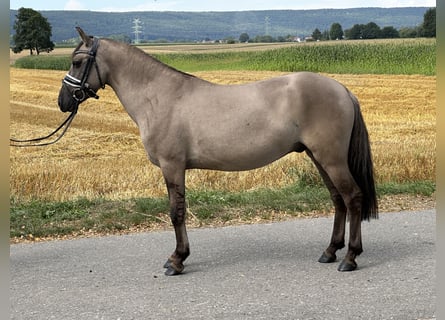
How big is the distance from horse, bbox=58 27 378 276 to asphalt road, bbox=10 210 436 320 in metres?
0.34

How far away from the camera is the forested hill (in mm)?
84938

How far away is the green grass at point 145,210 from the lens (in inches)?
293

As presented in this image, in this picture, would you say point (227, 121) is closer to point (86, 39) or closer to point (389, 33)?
point (86, 39)

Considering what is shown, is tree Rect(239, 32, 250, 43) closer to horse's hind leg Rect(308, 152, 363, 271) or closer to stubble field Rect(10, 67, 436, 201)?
stubble field Rect(10, 67, 436, 201)

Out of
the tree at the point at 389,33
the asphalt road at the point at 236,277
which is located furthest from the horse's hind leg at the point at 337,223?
the tree at the point at 389,33

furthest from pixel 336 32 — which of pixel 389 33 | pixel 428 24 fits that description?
pixel 428 24

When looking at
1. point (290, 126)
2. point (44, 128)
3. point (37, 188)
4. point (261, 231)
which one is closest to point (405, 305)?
point (290, 126)

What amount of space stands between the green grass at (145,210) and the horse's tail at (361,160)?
158 centimetres

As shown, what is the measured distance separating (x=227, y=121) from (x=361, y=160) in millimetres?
1267

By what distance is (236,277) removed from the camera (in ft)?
19.4

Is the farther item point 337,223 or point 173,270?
point 337,223

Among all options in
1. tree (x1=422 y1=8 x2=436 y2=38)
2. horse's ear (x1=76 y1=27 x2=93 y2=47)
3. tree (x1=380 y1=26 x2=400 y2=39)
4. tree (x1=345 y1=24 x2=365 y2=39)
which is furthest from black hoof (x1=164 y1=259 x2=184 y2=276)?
tree (x1=380 y1=26 x2=400 y2=39)

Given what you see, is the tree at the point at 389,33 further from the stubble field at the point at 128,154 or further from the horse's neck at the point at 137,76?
the horse's neck at the point at 137,76

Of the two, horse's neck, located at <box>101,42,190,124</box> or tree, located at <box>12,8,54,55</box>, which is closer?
horse's neck, located at <box>101,42,190,124</box>
